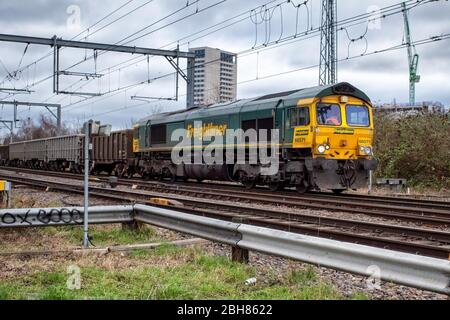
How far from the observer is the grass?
16.3ft

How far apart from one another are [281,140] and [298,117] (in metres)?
1.17

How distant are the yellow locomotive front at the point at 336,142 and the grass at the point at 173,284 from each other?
11399 mm

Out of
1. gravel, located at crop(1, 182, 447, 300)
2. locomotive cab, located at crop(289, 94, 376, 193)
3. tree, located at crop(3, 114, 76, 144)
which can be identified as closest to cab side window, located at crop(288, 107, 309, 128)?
locomotive cab, located at crop(289, 94, 376, 193)

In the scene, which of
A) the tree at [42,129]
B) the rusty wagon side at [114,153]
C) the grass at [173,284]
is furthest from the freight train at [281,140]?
the tree at [42,129]

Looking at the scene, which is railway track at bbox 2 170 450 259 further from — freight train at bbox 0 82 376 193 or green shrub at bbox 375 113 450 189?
green shrub at bbox 375 113 450 189

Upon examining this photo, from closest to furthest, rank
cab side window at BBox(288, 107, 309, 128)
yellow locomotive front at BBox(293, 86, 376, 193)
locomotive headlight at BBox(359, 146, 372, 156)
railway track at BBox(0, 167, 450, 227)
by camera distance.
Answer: railway track at BBox(0, 167, 450, 227), yellow locomotive front at BBox(293, 86, 376, 193), cab side window at BBox(288, 107, 309, 128), locomotive headlight at BBox(359, 146, 372, 156)

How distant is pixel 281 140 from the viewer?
60.8ft

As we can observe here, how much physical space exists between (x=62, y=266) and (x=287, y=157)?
12.9 m

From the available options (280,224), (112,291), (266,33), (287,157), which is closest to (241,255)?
(112,291)

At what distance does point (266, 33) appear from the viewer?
20094mm

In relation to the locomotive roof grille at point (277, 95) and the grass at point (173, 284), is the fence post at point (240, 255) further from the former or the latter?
the locomotive roof grille at point (277, 95)

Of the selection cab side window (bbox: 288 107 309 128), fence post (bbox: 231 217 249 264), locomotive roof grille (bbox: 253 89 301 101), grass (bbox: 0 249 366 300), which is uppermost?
locomotive roof grille (bbox: 253 89 301 101)

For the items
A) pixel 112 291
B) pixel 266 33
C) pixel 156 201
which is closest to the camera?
pixel 112 291
